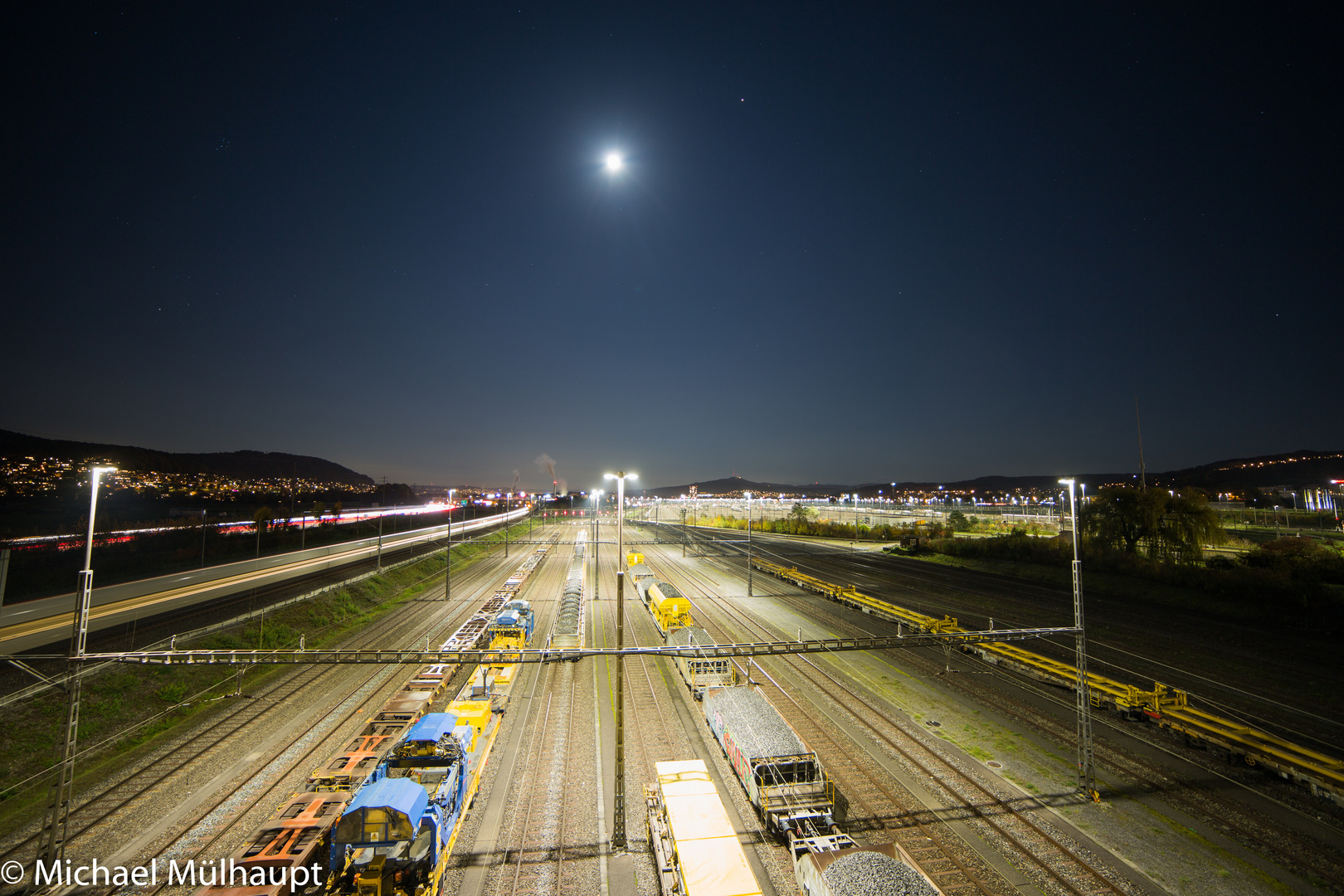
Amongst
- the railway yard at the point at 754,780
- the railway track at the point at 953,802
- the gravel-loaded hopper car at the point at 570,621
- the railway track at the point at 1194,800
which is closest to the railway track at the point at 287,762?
the railway yard at the point at 754,780

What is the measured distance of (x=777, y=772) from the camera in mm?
13664

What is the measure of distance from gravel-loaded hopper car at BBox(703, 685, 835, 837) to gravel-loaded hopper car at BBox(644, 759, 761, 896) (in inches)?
68.8

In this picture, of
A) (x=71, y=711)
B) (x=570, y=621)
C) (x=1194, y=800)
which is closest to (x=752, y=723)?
(x=1194, y=800)

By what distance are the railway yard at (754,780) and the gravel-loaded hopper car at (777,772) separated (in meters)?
0.08

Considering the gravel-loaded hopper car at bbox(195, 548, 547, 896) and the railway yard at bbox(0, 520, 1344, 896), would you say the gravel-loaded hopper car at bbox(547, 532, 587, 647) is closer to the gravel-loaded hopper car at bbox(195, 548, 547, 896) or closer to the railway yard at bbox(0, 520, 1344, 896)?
the railway yard at bbox(0, 520, 1344, 896)

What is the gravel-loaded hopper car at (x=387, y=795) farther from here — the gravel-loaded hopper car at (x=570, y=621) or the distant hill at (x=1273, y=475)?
the distant hill at (x=1273, y=475)

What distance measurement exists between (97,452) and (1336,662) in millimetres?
145434

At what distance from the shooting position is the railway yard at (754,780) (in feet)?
37.0

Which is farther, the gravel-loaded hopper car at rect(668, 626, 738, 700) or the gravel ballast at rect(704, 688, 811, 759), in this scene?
the gravel-loaded hopper car at rect(668, 626, 738, 700)

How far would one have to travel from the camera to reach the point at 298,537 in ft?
191

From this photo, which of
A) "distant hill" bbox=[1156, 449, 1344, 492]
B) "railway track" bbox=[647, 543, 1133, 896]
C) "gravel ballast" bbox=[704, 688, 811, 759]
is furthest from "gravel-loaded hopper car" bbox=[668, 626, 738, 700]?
"distant hill" bbox=[1156, 449, 1344, 492]

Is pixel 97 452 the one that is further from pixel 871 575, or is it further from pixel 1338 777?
pixel 1338 777

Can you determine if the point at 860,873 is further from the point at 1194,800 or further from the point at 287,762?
the point at 287,762

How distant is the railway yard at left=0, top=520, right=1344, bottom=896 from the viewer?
37.0 ft
